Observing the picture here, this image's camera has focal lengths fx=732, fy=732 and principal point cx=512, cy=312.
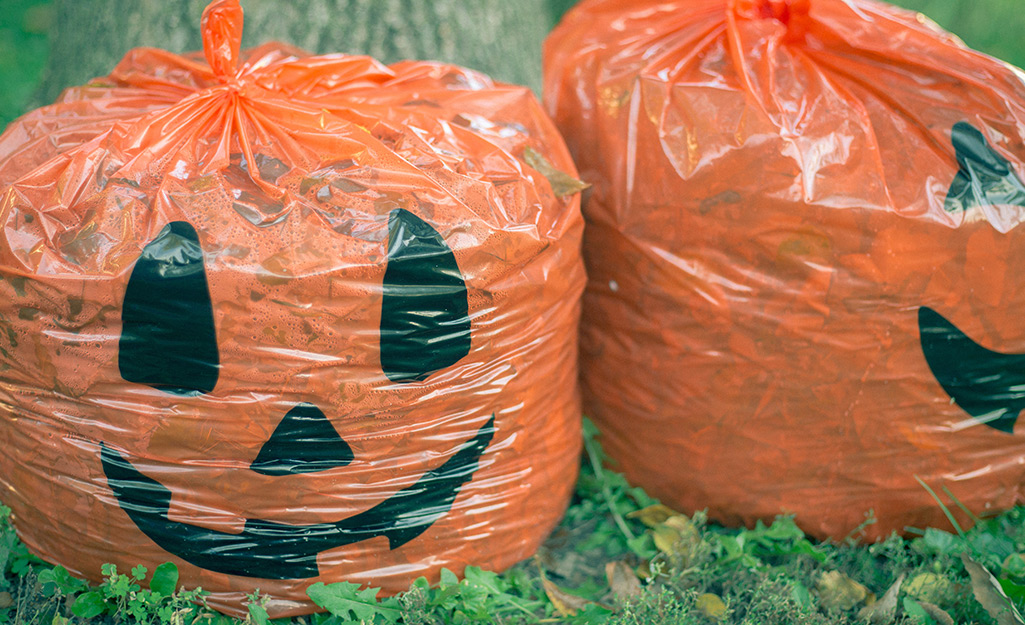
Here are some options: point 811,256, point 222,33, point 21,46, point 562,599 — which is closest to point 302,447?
point 562,599

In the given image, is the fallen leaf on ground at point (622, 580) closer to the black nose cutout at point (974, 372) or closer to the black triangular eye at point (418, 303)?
the black triangular eye at point (418, 303)

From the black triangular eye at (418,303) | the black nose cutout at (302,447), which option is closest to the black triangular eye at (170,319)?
the black nose cutout at (302,447)

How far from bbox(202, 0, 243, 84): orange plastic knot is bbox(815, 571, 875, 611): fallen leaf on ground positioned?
5.00 feet

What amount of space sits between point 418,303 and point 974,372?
3.71 feet

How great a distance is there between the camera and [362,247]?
3.88 feet

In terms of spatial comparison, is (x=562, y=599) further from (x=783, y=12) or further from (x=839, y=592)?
(x=783, y=12)

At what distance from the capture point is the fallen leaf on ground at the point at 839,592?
4.78 feet

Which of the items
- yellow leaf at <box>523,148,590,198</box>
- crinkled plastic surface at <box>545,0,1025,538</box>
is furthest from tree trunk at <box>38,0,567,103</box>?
yellow leaf at <box>523,148,590,198</box>

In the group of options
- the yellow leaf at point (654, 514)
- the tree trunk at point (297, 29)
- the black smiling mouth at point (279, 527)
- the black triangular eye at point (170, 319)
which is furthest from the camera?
the tree trunk at point (297, 29)

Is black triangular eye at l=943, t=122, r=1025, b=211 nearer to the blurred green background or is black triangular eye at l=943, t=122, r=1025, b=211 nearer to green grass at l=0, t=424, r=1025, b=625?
green grass at l=0, t=424, r=1025, b=625

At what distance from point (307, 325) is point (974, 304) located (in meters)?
1.26

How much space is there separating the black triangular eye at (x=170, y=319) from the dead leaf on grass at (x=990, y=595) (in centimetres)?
143

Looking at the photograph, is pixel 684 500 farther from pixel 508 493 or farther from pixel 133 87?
pixel 133 87

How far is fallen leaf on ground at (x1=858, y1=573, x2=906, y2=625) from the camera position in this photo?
55.0 inches
